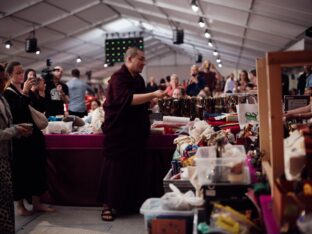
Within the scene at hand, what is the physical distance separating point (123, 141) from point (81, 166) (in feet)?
2.61

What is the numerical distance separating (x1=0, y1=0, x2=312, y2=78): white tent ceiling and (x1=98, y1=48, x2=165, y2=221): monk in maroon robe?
5.26 m

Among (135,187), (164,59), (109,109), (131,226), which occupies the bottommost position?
(131,226)

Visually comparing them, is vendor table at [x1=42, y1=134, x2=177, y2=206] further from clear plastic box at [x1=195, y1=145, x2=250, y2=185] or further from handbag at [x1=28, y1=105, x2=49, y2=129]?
clear plastic box at [x1=195, y1=145, x2=250, y2=185]

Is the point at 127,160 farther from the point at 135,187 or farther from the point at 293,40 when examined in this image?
the point at 293,40

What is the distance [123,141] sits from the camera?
11.3 feet

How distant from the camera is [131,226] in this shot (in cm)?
332

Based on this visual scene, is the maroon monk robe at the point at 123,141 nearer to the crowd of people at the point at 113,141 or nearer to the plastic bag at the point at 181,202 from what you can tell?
the crowd of people at the point at 113,141

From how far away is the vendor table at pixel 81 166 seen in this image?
12.6 ft

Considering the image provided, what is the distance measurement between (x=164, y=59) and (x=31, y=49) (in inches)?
678

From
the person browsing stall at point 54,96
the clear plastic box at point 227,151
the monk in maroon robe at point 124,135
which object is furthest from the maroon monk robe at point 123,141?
the person browsing stall at point 54,96

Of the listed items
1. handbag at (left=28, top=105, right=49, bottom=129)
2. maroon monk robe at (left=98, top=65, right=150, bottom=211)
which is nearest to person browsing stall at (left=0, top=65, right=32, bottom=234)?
handbag at (left=28, top=105, right=49, bottom=129)

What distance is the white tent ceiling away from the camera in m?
8.77

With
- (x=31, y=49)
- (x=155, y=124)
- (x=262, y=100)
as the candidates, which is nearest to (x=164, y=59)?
(x=31, y=49)

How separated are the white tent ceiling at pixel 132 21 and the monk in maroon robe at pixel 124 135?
5.26 meters
